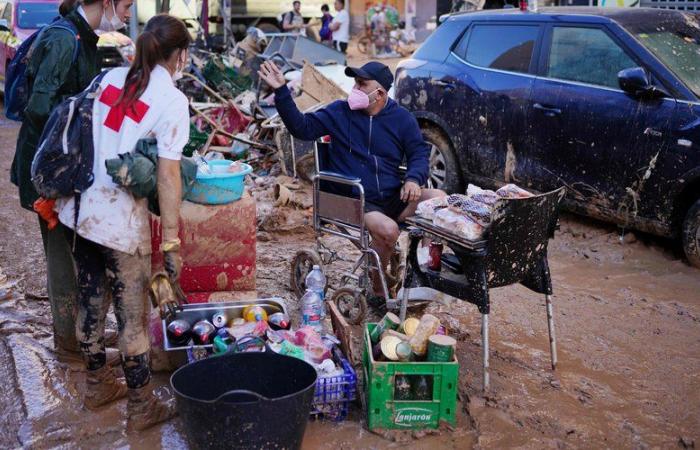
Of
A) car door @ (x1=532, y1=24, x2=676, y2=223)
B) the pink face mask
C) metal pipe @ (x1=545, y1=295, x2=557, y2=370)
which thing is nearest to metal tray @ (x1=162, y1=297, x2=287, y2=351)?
the pink face mask

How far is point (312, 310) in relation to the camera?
5051 millimetres

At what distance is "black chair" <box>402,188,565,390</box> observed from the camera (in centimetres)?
427

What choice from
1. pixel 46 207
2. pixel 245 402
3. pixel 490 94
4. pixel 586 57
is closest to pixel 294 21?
pixel 490 94

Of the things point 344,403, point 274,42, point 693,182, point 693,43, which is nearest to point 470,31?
point 693,43

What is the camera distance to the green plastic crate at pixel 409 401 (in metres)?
3.93

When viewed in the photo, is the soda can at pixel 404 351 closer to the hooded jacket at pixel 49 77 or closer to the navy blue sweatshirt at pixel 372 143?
the navy blue sweatshirt at pixel 372 143

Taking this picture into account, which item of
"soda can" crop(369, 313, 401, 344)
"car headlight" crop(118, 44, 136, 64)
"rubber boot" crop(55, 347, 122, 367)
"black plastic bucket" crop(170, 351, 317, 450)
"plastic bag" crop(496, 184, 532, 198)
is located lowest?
"rubber boot" crop(55, 347, 122, 367)

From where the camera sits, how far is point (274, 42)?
14656mm

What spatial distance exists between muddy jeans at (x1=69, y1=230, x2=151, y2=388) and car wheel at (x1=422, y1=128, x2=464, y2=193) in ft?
15.1

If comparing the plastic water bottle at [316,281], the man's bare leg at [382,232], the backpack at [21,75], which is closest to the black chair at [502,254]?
the man's bare leg at [382,232]

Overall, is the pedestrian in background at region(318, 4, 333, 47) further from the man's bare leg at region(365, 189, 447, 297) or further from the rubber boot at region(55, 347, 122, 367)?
the rubber boot at region(55, 347, 122, 367)

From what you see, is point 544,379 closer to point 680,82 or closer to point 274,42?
point 680,82

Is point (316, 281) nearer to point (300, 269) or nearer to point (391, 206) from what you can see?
point (300, 269)

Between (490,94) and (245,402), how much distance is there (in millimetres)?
5049
